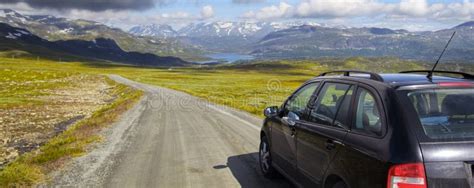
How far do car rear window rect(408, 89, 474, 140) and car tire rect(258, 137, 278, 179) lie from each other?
4116mm

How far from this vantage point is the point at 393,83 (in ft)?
16.0

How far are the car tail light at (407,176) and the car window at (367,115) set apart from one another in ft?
1.73

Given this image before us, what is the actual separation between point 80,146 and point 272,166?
651 centimetres

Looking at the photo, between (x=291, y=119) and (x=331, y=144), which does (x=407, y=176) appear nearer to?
(x=331, y=144)

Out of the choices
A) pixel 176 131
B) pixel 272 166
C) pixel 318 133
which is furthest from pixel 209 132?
pixel 318 133

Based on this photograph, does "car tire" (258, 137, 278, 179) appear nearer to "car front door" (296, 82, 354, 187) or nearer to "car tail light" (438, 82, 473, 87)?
"car front door" (296, 82, 354, 187)

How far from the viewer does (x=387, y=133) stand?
4352 millimetres

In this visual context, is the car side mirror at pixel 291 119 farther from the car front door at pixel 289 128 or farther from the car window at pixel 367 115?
the car window at pixel 367 115

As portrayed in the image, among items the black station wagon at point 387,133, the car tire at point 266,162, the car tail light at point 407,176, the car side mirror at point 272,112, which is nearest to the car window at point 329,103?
the black station wagon at point 387,133

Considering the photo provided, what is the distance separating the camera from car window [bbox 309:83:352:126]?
5.56 m

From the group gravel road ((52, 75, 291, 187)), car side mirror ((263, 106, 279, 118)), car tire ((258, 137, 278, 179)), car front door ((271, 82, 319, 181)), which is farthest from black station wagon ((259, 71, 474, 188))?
gravel road ((52, 75, 291, 187))

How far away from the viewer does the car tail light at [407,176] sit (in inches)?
156

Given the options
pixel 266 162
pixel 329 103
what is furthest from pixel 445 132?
pixel 266 162

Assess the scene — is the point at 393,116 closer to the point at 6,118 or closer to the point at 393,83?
the point at 393,83
